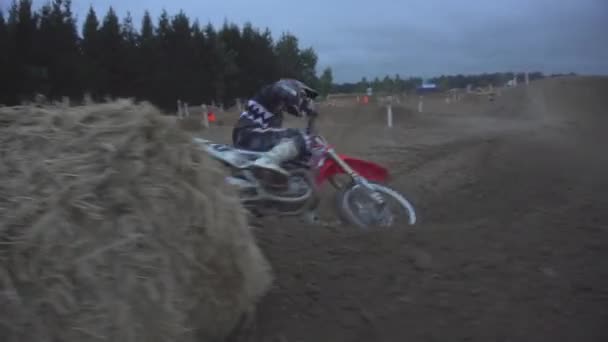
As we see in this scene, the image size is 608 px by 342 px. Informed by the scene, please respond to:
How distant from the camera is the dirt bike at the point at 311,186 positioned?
4.81 metres

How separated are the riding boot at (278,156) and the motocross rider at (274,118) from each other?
0.02 metres

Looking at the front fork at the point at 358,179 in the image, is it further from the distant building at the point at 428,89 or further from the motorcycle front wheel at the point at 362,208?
the distant building at the point at 428,89


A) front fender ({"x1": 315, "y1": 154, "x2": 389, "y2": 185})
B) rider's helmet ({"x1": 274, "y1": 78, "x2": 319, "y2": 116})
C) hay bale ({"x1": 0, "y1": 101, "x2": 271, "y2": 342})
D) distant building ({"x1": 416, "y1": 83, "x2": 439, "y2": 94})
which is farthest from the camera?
distant building ({"x1": 416, "y1": 83, "x2": 439, "y2": 94})

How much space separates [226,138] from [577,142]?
8.27m

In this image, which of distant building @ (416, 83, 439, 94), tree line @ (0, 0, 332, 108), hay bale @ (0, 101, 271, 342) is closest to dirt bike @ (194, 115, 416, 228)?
hay bale @ (0, 101, 271, 342)

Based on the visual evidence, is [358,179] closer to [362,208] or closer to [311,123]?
[362,208]

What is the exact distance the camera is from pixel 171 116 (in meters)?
2.74

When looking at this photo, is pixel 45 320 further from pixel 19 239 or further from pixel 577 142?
pixel 577 142

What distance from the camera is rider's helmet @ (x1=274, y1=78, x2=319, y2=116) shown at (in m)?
5.40

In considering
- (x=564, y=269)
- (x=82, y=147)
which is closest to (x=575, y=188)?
(x=564, y=269)

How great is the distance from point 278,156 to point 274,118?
836mm

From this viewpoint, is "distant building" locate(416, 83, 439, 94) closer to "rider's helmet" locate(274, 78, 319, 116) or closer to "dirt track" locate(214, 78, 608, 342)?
"dirt track" locate(214, 78, 608, 342)

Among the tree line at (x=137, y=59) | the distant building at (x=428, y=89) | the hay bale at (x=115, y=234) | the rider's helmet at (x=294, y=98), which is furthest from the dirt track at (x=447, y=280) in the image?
the distant building at (x=428, y=89)

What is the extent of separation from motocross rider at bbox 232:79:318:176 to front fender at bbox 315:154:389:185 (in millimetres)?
300
